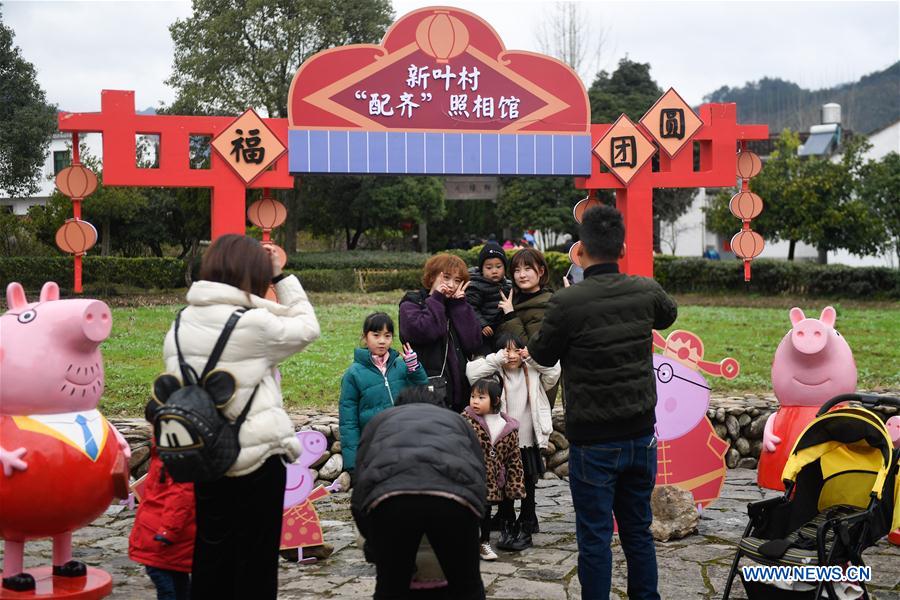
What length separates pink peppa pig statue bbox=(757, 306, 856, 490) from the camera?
18.8 feet

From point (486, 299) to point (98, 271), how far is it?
15.0m

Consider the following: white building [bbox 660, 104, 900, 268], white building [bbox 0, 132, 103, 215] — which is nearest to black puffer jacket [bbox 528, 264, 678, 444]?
white building [bbox 0, 132, 103, 215]

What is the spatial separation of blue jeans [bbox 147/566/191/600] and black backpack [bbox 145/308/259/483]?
109cm

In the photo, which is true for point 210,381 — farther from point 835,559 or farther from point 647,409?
point 835,559

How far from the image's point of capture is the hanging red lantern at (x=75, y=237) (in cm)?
673

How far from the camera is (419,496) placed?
3371mm

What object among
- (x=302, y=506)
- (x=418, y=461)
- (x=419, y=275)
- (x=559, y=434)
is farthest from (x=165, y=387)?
(x=419, y=275)

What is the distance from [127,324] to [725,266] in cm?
1363

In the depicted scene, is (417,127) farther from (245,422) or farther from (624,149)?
(245,422)

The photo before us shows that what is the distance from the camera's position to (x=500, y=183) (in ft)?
123

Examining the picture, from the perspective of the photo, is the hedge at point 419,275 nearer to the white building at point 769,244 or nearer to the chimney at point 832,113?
the white building at point 769,244

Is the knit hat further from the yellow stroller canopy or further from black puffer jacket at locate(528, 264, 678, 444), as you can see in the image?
the yellow stroller canopy

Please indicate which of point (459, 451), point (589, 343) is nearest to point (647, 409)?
point (589, 343)

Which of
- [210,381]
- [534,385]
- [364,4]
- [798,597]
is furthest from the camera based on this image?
[364,4]
